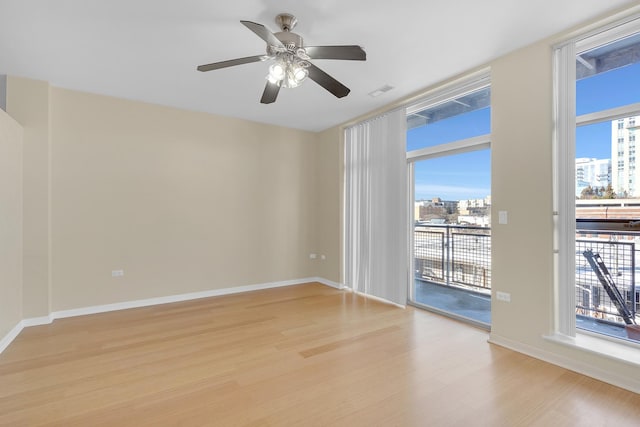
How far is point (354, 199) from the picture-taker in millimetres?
5109

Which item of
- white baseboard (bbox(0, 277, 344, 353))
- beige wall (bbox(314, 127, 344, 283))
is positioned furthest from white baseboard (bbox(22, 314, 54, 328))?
beige wall (bbox(314, 127, 344, 283))

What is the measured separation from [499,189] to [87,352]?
4.37 meters

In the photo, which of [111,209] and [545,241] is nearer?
[545,241]

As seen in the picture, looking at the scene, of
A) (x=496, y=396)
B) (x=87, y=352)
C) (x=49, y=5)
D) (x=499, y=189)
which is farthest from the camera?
(x=499, y=189)

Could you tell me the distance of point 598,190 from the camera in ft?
8.49

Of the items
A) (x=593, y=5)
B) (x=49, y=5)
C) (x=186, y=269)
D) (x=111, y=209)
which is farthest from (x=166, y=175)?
(x=593, y=5)

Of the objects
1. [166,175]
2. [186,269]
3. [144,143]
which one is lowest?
[186,269]

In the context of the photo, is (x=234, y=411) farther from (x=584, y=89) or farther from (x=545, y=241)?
(x=584, y=89)

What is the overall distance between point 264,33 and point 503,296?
321cm

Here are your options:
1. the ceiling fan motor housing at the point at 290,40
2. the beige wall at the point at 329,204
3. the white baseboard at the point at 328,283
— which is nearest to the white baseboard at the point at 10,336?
the ceiling fan motor housing at the point at 290,40

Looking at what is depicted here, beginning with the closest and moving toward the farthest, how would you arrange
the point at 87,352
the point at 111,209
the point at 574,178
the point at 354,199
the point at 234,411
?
the point at 234,411
the point at 574,178
the point at 87,352
the point at 111,209
the point at 354,199

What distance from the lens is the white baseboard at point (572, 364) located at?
2262mm

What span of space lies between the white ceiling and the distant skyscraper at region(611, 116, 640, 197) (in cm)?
92

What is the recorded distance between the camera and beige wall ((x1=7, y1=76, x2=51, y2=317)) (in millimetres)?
3521
